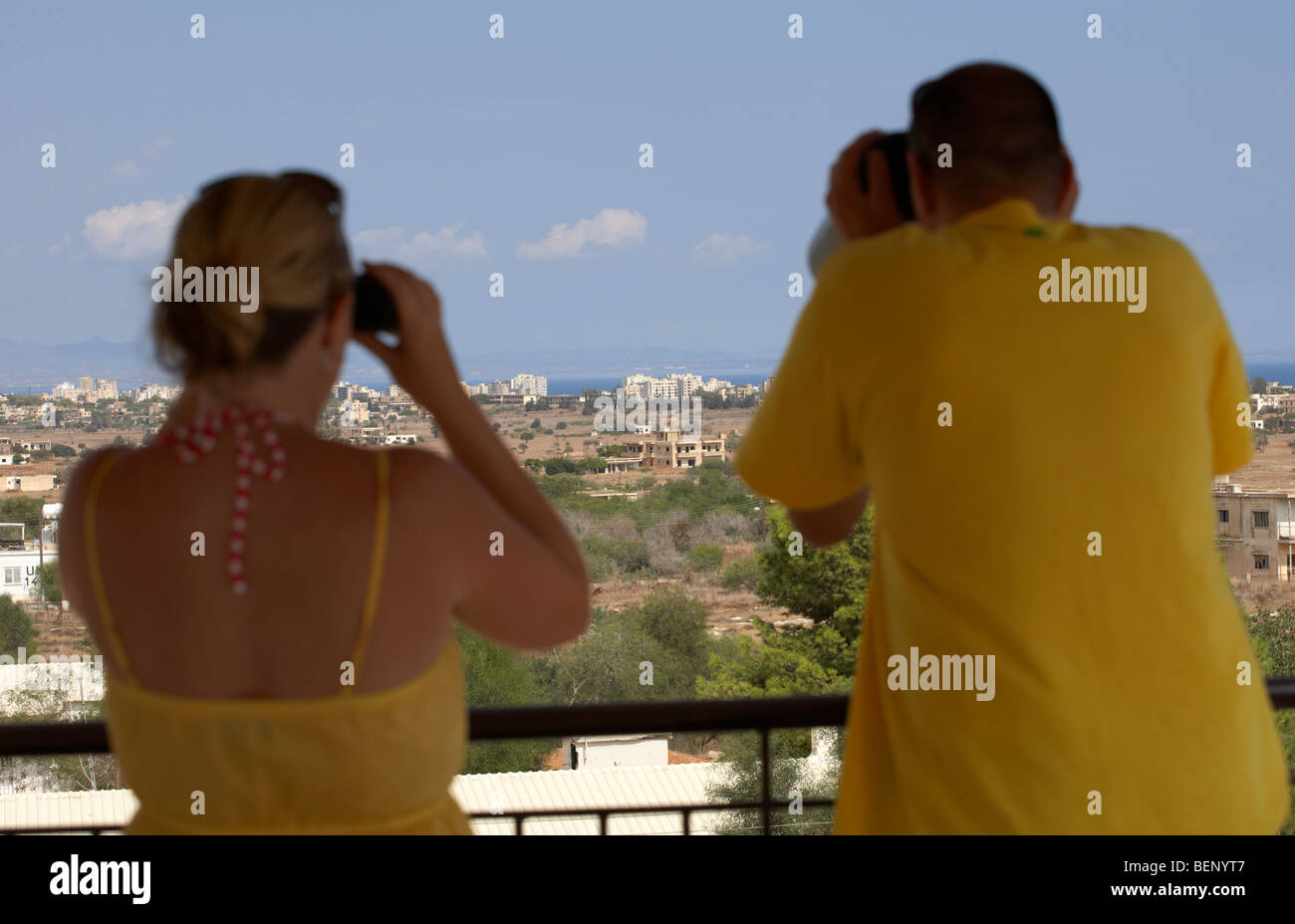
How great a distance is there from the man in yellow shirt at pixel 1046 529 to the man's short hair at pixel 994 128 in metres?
0.04

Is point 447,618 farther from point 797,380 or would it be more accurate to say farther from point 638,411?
point 638,411

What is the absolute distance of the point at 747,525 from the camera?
26891 mm

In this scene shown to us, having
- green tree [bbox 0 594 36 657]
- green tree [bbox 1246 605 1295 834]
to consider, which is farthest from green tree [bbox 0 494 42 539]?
green tree [bbox 1246 605 1295 834]

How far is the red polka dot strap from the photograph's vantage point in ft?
1.54

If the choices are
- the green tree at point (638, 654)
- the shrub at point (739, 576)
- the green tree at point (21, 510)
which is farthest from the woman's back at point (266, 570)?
the shrub at point (739, 576)

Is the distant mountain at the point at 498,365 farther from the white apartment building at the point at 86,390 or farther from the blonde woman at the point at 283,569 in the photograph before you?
the blonde woman at the point at 283,569

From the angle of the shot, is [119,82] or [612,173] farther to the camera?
[612,173]

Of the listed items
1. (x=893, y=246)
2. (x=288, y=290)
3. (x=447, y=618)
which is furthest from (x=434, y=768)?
(x=893, y=246)

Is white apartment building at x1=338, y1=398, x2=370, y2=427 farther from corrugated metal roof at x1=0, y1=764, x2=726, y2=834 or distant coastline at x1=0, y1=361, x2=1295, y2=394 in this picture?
corrugated metal roof at x1=0, y1=764, x2=726, y2=834

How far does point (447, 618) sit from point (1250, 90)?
50.3m

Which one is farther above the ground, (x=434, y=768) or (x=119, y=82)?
(x=119, y=82)

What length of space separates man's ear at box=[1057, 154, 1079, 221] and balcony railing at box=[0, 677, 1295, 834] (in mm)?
462

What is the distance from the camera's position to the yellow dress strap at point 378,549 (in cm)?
47

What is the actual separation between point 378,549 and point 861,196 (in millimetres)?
374
